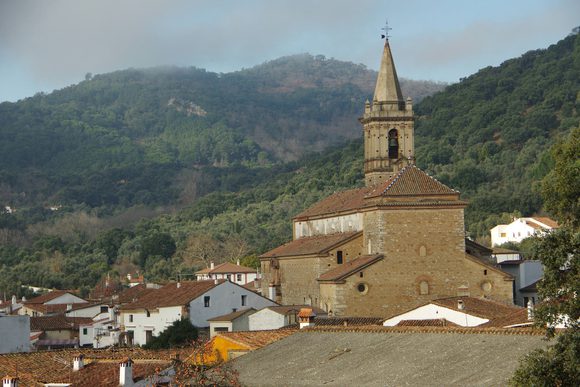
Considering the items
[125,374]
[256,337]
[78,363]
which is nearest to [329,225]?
[256,337]

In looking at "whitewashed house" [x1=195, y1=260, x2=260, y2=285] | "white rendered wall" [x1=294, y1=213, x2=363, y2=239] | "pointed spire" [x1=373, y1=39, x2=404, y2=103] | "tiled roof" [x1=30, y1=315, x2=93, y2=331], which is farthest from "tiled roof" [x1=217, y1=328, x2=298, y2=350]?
"whitewashed house" [x1=195, y1=260, x2=260, y2=285]

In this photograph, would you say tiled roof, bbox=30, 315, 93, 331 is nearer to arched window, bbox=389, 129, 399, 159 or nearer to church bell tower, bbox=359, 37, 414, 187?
church bell tower, bbox=359, 37, 414, 187

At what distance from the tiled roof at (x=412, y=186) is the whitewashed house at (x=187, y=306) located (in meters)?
8.51

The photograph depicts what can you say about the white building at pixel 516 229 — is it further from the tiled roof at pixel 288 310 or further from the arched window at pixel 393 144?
the tiled roof at pixel 288 310

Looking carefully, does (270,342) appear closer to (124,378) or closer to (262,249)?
(124,378)

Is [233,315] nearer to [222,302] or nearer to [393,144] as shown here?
[222,302]

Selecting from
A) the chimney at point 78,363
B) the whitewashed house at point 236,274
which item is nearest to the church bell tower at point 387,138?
the whitewashed house at point 236,274

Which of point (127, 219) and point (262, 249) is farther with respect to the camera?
point (127, 219)

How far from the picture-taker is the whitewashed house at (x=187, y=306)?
6619cm

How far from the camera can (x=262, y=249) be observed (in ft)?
366

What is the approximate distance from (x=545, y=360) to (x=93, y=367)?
14715 mm

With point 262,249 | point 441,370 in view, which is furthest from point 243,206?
point 441,370

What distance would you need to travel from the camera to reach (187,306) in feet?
216

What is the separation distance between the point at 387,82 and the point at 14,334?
93.3 ft
